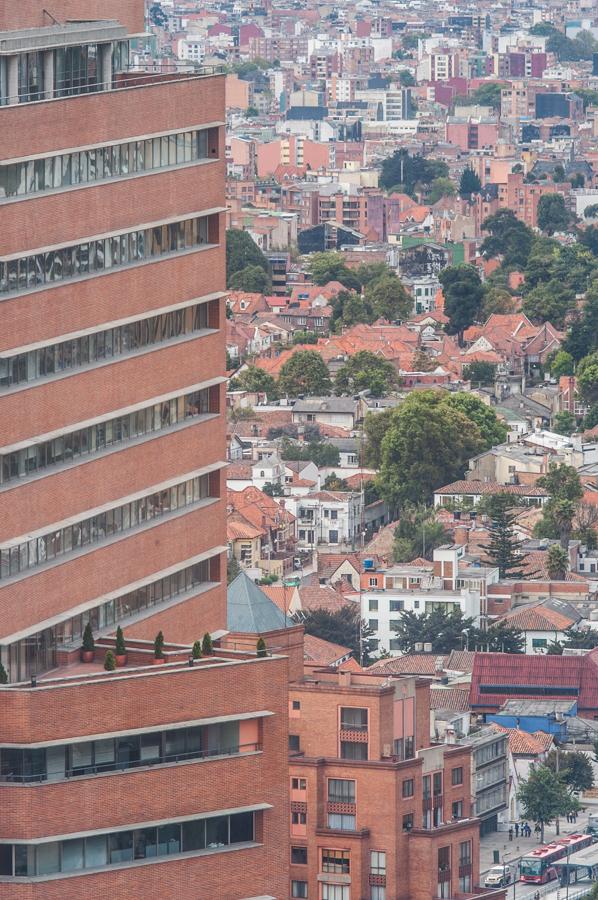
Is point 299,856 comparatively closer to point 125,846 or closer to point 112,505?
point 112,505

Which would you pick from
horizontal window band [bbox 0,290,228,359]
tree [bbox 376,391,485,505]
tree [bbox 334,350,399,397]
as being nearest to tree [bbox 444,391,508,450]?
tree [bbox 376,391,485,505]

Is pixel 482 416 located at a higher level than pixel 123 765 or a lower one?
lower

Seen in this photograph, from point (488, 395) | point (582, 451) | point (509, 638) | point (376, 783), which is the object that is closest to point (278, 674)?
point (376, 783)

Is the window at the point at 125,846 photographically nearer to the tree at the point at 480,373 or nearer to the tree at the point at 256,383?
the tree at the point at 256,383

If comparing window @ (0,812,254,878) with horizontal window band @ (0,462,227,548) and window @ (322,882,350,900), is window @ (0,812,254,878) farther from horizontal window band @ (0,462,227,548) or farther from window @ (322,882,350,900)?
window @ (322,882,350,900)

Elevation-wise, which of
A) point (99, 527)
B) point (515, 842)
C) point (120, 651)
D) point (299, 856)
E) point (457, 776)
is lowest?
point (515, 842)

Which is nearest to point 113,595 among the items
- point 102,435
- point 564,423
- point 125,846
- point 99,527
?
point 99,527

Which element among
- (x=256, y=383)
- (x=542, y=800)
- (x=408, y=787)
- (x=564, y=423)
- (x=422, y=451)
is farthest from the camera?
(x=256, y=383)
